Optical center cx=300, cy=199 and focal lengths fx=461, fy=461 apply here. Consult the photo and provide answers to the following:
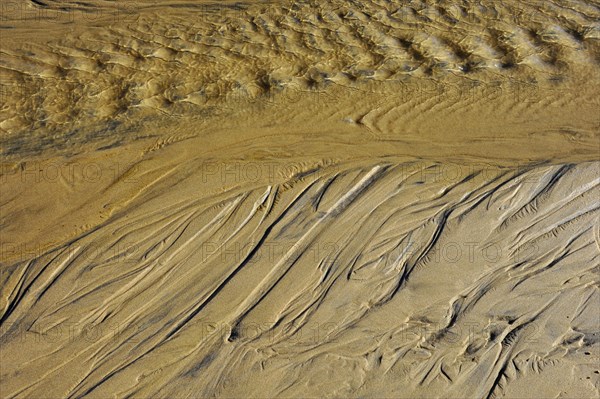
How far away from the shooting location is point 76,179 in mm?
3576

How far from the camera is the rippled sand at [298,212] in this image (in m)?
3.34

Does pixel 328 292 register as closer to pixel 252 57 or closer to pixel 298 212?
pixel 298 212

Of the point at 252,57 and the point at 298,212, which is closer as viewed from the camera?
the point at 298,212

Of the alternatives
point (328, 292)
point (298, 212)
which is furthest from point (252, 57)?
point (328, 292)

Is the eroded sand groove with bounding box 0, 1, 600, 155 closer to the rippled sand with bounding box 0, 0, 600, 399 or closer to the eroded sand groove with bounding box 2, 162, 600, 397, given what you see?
the rippled sand with bounding box 0, 0, 600, 399

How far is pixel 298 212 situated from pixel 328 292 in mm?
647

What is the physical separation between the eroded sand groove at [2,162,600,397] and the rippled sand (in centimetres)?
2

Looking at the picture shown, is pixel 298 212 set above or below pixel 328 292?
above

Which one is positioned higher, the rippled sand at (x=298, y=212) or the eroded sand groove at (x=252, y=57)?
the eroded sand groove at (x=252, y=57)

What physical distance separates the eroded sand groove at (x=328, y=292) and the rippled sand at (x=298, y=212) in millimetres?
15

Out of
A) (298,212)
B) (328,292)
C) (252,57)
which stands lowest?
(328,292)

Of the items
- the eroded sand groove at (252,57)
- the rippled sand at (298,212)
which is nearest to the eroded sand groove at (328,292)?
the rippled sand at (298,212)

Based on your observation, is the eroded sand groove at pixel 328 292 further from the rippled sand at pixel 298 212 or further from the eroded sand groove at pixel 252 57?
the eroded sand groove at pixel 252 57

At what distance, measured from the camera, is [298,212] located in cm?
356
